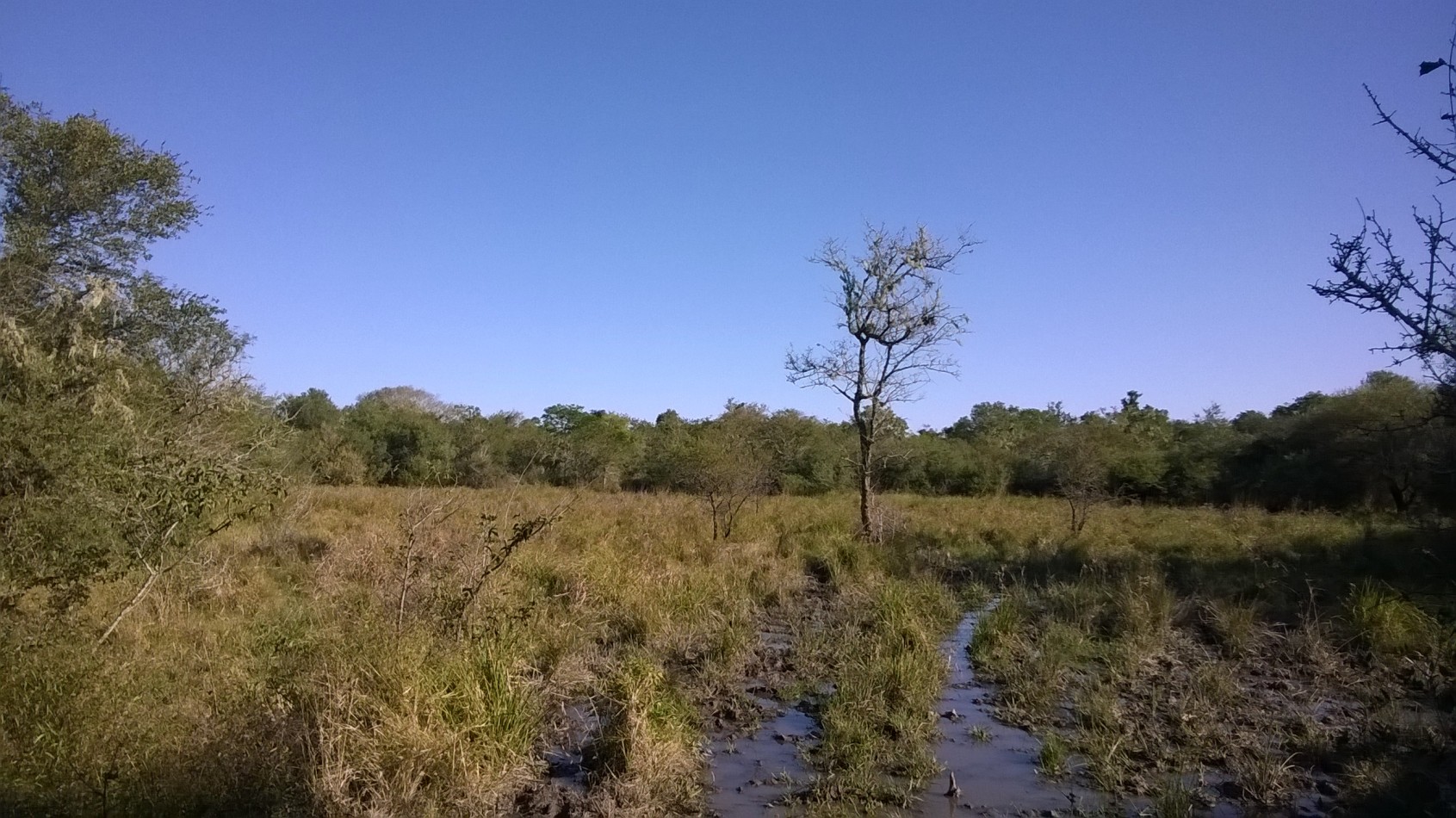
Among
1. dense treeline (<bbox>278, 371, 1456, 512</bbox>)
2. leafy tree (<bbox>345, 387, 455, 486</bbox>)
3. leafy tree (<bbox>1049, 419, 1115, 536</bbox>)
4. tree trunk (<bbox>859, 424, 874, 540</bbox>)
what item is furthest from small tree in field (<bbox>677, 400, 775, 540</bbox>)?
leafy tree (<bbox>345, 387, 455, 486</bbox>)

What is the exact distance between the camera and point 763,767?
6398 mm

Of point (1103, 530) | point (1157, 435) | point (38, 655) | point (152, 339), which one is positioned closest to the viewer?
point (38, 655)

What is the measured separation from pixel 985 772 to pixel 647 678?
273 cm

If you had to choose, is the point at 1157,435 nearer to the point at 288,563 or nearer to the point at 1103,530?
the point at 1103,530

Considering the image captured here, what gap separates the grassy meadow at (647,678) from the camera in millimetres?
5090

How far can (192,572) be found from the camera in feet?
30.1

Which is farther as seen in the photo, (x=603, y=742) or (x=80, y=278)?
(x=80, y=278)

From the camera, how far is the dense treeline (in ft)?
64.8

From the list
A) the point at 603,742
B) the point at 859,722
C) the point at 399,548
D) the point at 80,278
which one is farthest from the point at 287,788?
the point at 80,278

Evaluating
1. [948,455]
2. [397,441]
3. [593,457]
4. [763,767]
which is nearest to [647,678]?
[763,767]

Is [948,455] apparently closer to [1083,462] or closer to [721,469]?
[1083,462]

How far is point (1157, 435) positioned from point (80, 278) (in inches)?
1532

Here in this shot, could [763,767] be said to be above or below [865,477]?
below

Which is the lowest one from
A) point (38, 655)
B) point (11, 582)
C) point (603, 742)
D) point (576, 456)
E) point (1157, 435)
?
point (603, 742)
